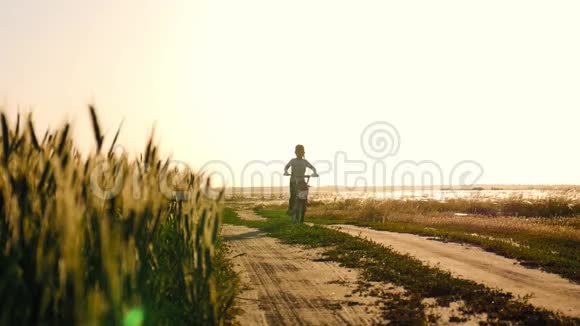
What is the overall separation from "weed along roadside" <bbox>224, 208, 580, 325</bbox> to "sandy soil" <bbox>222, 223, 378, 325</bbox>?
1.13 feet

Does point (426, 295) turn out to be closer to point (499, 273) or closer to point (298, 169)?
point (499, 273)

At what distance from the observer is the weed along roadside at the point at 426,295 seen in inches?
260

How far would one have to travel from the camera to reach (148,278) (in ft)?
14.8

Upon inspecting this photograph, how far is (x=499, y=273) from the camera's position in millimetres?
10023

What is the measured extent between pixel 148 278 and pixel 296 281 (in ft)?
15.8

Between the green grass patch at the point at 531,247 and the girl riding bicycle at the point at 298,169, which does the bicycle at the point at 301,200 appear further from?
the green grass patch at the point at 531,247

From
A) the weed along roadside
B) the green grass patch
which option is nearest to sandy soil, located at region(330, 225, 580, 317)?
the green grass patch

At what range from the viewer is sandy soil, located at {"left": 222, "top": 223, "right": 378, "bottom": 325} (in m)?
6.58

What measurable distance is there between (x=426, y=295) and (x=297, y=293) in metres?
1.93

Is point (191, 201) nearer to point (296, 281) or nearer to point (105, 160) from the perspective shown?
point (105, 160)

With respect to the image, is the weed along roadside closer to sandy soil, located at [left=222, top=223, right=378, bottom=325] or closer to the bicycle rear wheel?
sandy soil, located at [left=222, top=223, right=378, bottom=325]

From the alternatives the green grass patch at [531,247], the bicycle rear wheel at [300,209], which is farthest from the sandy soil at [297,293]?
the bicycle rear wheel at [300,209]

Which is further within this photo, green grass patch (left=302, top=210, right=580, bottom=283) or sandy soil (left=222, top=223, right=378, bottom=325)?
green grass patch (left=302, top=210, right=580, bottom=283)

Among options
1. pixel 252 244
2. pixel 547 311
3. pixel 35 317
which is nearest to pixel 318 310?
pixel 547 311
